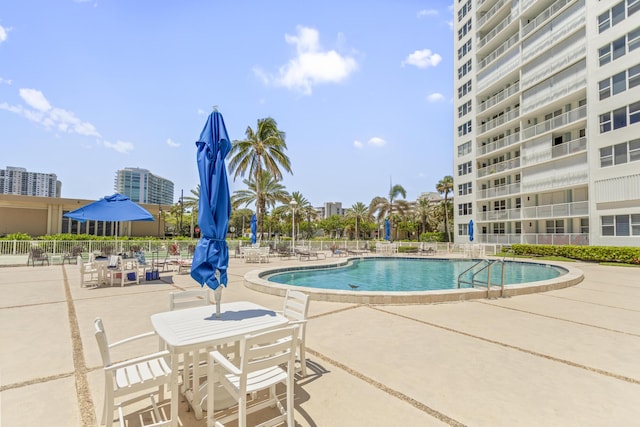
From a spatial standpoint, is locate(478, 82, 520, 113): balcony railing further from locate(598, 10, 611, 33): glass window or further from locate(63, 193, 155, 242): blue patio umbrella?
locate(63, 193, 155, 242): blue patio umbrella

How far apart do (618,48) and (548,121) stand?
6338 mm

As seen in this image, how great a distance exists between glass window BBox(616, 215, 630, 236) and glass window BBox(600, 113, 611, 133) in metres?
6.24

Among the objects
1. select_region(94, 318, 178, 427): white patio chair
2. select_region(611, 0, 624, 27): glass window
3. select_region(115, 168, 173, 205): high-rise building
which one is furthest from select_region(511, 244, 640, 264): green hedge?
select_region(115, 168, 173, 205): high-rise building

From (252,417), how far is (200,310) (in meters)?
1.31

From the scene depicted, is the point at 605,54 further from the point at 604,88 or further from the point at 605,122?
the point at 605,122

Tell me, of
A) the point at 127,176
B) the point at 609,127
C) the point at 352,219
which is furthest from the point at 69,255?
the point at 127,176

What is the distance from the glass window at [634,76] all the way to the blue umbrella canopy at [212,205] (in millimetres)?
27839

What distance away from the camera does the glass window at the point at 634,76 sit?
760 inches

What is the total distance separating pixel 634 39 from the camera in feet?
64.4

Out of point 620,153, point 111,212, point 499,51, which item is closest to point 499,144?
point 499,51

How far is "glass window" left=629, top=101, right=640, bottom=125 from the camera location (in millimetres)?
19219

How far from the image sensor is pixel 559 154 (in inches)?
985

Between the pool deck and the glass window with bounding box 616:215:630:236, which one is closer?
the pool deck

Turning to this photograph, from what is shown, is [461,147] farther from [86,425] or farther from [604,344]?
[86,425]
